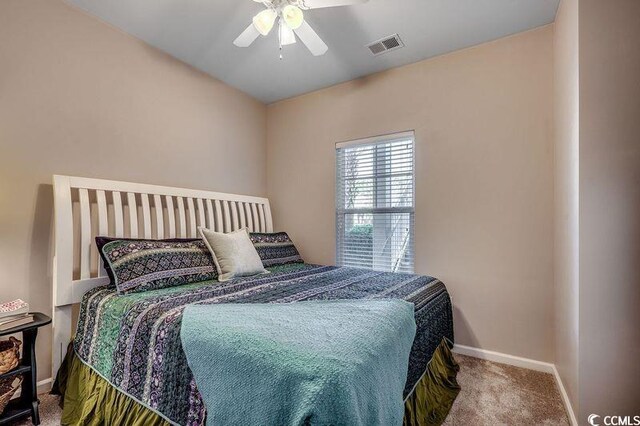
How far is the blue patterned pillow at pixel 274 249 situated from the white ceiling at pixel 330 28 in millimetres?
1658

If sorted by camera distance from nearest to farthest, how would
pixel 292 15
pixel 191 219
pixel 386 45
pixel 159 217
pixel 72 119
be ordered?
pixel 292 15, pixel 72 119, pixel 159 217, pixel 386 45, pixel 191 219

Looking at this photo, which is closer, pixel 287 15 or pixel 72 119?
pixel 287 15

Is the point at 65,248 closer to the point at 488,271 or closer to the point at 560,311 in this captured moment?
the point at 488,271

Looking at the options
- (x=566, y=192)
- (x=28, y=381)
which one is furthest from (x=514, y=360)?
(x=28, y=381)

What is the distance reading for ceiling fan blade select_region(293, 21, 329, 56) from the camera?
6.59 ft

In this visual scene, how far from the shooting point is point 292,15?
1765 mm

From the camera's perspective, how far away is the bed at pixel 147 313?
4.41 ft

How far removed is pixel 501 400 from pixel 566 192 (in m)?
1.35

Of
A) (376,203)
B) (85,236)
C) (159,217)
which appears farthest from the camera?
(376,203)

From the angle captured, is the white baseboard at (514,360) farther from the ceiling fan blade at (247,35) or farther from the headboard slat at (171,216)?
the ceiling fan blade at (247,35)

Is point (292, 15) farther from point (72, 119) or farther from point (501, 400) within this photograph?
point (501, 400)

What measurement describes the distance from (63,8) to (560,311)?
13.0 ft

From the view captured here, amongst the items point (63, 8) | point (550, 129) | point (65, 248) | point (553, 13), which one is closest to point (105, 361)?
point (65, 248)

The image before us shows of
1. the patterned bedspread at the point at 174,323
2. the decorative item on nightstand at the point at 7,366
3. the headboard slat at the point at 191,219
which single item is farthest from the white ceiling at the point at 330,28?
the decorative item on nightstand at the point at 7,366
